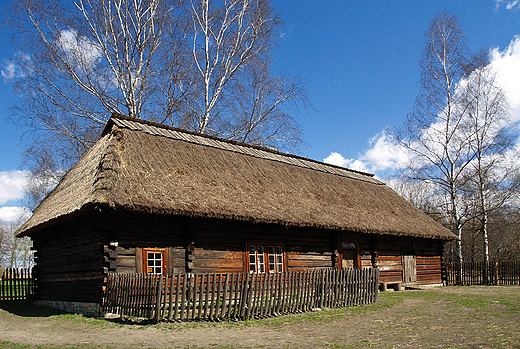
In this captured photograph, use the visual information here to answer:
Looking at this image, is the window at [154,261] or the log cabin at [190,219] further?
the window at [154,261]

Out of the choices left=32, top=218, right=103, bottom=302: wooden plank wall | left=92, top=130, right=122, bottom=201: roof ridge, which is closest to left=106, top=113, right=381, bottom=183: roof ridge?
left=92, top=130, right=122, bottom=201: roof ridge

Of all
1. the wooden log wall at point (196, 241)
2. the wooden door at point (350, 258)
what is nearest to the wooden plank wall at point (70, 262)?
the wooden log wall at point (196, 241)

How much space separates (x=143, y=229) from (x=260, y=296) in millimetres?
3665

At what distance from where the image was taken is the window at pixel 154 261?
11.1 meters

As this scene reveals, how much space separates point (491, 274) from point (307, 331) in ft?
57.1

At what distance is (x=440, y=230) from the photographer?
20750 millimetres

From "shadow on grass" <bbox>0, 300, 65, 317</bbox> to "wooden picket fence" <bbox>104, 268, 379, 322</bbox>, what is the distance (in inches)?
133

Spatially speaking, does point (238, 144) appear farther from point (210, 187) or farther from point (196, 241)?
point (196, 241)

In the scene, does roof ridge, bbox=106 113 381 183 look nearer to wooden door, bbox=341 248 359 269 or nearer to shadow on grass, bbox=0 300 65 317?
wooden door, bbox=341 248 359 269

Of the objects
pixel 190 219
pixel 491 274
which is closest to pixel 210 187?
pixel 190 219

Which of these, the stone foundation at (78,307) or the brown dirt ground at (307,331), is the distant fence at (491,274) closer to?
the brown dirt ground at (307,331)

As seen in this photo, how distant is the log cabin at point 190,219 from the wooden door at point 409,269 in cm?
31

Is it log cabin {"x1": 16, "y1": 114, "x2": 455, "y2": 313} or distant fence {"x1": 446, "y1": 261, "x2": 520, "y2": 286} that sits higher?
log cabin {"x1": 16, "y1": 114, "x2": 455, "y2": 313}

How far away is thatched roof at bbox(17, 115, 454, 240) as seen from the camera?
1066cm
